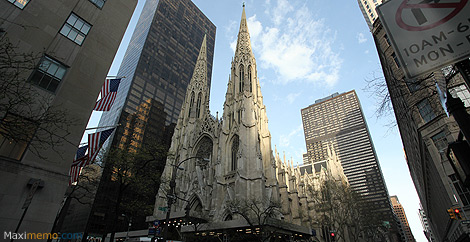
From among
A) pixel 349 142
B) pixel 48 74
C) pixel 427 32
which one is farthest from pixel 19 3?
pixel 349 142

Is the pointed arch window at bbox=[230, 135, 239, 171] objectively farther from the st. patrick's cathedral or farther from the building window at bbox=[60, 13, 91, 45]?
the building window at bbox=[60, 13, 91, 45]

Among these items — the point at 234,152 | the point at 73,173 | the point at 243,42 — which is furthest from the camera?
the point at 243,42

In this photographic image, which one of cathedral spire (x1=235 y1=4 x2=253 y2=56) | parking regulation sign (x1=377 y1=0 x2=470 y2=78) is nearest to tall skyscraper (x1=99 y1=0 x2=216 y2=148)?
cathedral spire (x1=235 y1=4 x2=253 y2=56)

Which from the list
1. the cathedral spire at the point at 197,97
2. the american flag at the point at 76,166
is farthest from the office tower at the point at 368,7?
the american flag at the point at 76,166

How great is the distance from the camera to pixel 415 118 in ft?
60.0

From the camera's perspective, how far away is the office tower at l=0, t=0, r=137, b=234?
10102mm

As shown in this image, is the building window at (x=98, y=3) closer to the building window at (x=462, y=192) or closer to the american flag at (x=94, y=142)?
the american flag at (x=94, y=142)

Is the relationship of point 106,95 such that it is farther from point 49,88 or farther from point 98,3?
point 98,3

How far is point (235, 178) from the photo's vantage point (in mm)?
32719

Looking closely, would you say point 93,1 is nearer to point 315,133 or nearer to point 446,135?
point 446,135

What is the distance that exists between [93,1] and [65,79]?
6.38 m

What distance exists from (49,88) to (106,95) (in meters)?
2.79

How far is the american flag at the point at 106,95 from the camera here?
1398cm

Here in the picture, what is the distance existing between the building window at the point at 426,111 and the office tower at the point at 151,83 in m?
37.4
